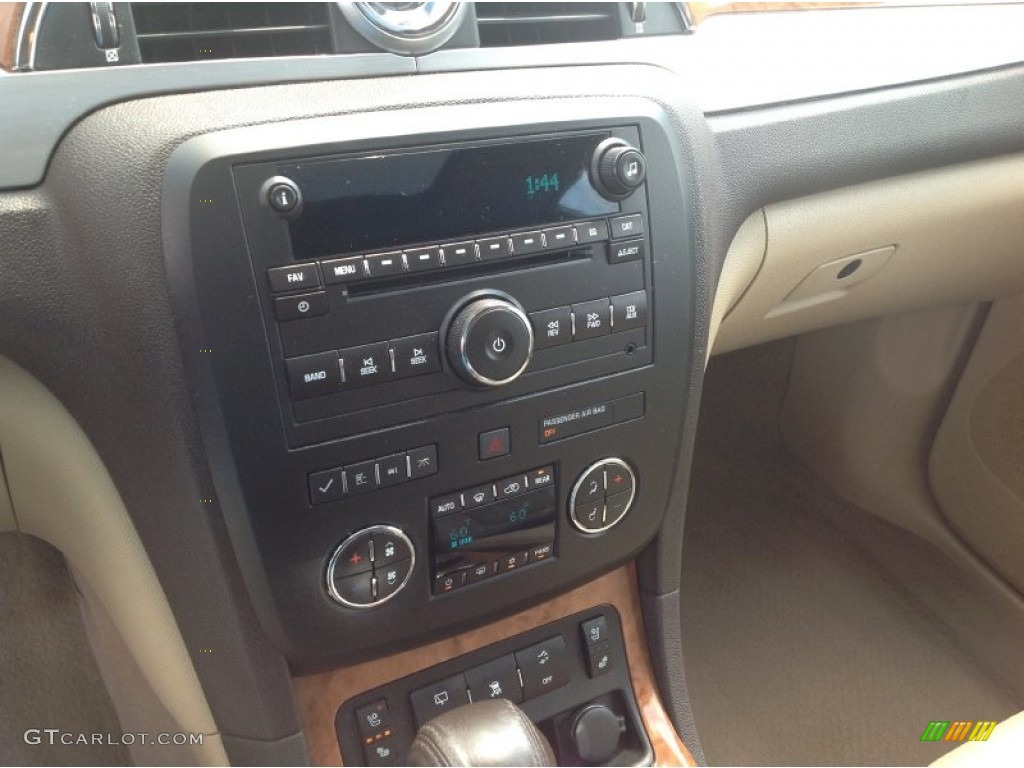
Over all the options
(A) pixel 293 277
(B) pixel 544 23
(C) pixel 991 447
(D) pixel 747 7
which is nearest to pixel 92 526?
(A) pixel 293 277

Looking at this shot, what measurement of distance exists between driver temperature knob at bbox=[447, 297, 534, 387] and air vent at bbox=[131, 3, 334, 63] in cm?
22

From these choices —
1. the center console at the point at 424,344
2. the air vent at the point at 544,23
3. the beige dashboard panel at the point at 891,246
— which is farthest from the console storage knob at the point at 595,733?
the air vent at the point at 544,23

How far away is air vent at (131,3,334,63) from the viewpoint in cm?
59

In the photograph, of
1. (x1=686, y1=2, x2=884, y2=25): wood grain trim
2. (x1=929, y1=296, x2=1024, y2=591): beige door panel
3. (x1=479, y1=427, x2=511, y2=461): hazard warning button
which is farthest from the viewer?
(x1=929, y1=296, x2=1024, y2=591): beige door panel

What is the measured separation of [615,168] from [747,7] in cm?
33

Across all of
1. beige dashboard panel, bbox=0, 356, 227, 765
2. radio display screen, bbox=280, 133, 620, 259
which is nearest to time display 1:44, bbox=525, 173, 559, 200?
radio display screen, bbox=280, 133, 620, 259

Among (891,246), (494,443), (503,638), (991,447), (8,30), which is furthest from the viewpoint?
(991,447)


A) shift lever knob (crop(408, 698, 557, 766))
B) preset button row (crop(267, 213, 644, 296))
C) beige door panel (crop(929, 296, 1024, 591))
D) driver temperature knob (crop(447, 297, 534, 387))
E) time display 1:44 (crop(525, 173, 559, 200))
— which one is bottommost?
beige door panel (crop(929, 296, 1024, 591))

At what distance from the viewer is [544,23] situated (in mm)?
708

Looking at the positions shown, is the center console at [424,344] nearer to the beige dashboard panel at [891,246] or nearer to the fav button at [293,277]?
the fav button at [293,277]

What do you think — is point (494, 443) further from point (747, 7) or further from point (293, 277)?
point (747, 7)

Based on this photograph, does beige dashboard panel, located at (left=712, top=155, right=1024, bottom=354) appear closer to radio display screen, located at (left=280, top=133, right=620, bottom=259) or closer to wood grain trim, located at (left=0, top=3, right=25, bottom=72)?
radio display screen, located at (left=280, top=133, right=620, bottom=259)

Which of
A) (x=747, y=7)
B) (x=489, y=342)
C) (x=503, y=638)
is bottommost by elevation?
(x=503, y=638)

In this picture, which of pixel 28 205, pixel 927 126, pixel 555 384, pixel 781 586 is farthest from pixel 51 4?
pixel 781 586
